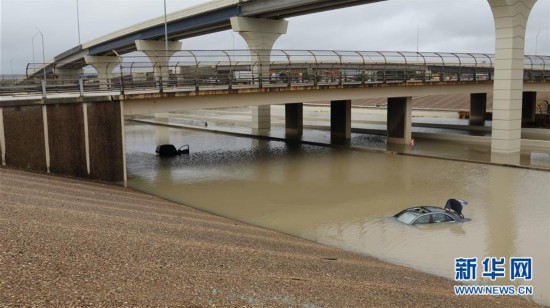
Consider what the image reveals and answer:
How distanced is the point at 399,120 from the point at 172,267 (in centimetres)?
3481

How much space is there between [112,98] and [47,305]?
18399 millimetres

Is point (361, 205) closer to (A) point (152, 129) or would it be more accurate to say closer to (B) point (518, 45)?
(B) point (518, 45)

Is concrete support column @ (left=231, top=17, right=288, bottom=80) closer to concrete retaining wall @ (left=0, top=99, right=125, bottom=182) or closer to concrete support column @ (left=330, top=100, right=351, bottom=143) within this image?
concrete support column @ (left=330, top=100, right=351, bottom=143)

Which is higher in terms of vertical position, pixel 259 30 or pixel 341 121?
pixel 259 30

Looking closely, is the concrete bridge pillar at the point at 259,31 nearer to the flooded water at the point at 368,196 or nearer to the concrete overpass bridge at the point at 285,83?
the concrete overpass bridge at the point at 285,83

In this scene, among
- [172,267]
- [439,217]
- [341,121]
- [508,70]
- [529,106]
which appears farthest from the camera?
[529,106]

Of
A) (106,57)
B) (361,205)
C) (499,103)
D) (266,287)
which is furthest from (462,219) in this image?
(106,57)

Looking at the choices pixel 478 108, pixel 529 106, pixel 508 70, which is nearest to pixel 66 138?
pixel 508 70

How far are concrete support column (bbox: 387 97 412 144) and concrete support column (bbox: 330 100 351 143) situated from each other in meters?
4.00

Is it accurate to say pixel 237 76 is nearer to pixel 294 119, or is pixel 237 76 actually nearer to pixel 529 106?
pixel 294 119

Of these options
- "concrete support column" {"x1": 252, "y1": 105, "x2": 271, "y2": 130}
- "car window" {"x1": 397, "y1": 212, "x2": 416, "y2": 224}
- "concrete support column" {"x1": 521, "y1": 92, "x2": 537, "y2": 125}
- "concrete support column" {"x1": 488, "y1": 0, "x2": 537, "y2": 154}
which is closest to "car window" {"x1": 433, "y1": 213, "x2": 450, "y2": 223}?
"car window" {"x1": 397, "y1": 212, "x2": 416, "y2": 224}

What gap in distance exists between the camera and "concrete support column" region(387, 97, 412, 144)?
139 feet

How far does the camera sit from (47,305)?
778cm

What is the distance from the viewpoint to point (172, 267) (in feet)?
36.0
